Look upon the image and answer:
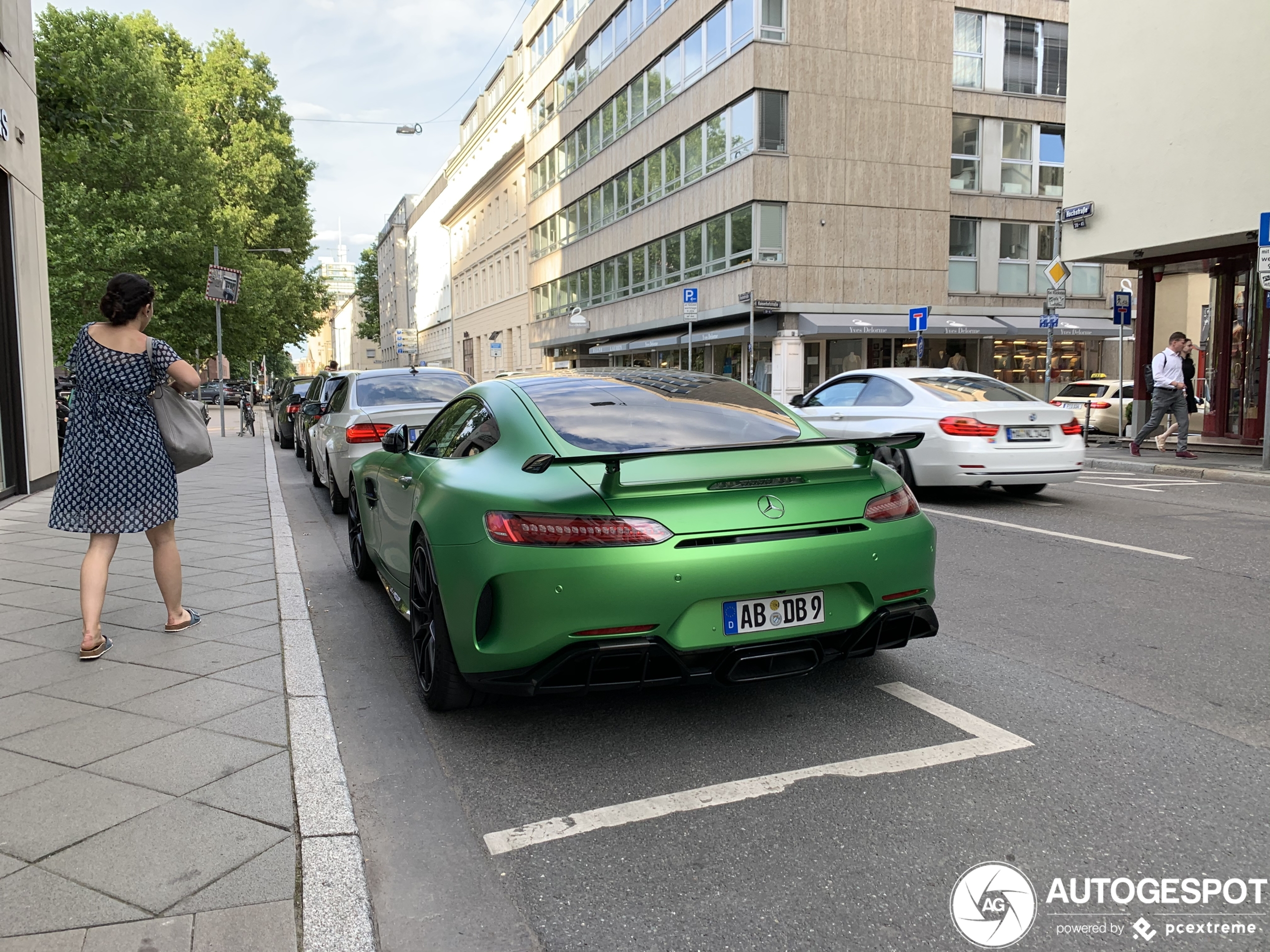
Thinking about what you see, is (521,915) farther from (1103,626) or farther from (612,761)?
(1103,626)

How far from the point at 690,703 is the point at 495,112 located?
190 ft

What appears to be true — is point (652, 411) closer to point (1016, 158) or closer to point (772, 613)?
point (772, 613)

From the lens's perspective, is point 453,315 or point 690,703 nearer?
point 690,703

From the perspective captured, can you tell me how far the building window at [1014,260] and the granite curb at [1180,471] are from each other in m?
17.6

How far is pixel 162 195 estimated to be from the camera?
28.9m

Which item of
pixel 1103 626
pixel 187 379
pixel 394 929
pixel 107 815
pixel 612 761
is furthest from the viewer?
pixel 1103 626

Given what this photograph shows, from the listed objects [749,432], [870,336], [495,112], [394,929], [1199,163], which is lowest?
[394,929]

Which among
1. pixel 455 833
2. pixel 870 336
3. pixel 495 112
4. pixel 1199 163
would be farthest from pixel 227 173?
pixel 455 833

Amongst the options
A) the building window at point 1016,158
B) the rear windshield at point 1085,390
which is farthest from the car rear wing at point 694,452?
the building window at point 1016,158

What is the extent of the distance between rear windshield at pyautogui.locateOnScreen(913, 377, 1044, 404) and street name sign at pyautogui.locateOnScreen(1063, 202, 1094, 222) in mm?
8879

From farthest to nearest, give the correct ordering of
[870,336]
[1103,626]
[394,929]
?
[870,336] < [1103,626] < [394,929]

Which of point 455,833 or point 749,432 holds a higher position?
point 749,432

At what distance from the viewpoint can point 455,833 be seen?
2.95 metres
